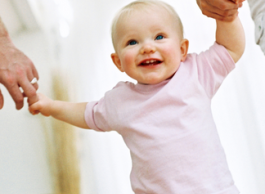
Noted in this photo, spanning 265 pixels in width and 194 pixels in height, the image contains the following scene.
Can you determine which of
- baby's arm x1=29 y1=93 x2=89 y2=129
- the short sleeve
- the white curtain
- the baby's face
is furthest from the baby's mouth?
the white curtain

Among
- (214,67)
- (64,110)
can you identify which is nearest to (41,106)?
(64,110)

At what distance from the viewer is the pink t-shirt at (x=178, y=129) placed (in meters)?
0.74

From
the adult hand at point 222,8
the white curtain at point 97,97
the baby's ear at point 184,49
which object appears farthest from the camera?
the white curtain at point 97,97

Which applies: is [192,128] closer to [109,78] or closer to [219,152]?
[219,152]

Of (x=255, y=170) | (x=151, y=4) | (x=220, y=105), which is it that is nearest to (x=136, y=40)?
(x=151, y=4)

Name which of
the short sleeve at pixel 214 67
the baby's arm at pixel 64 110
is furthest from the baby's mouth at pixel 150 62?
the baby's arm at pixel 64 110

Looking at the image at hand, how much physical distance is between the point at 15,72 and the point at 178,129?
1.44 feet

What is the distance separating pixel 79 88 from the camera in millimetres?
1589

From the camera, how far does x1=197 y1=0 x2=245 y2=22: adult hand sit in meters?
0.73

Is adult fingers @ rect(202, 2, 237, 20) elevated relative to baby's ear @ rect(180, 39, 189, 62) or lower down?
elevated

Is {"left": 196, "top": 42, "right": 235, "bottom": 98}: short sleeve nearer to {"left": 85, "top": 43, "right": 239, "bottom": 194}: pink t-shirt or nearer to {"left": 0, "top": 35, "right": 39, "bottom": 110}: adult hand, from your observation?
{"left": 85, "top": 43, "right": 239, "bottom": 194}: pink t-shirt

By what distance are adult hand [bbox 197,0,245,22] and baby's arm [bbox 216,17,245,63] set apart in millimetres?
18

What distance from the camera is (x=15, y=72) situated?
82 centimetres

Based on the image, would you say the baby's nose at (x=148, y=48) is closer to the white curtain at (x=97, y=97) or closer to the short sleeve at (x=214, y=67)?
the short sleeve at (x=214, y=67)
